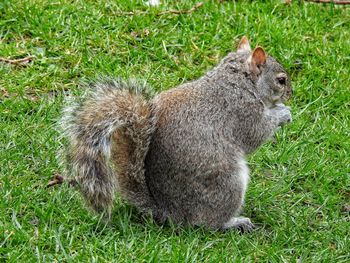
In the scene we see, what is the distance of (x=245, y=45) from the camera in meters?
4.06

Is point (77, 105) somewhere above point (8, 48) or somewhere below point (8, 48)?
above

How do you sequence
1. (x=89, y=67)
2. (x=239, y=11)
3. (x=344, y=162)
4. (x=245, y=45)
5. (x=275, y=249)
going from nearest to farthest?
(x=275, y=249)
(x=245, y=45)
(x=344, y=162)
(x=89, y=67)
(x=239, y=11)

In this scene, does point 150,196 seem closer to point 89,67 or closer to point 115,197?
point 115,197

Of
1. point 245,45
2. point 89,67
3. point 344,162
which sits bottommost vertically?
point 344,162

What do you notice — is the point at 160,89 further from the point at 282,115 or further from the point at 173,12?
the point at 282,115

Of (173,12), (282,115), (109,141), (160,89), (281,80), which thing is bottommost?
(160,89)

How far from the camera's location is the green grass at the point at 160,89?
A: 11.2ft

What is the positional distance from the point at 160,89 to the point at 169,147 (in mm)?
1293

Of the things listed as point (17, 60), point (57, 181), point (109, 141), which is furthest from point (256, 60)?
point (17, 60)

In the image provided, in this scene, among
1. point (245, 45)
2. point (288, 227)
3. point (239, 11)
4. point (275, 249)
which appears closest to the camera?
point (275, 249)

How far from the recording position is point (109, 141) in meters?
3.42

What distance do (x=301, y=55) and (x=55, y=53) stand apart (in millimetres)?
1433

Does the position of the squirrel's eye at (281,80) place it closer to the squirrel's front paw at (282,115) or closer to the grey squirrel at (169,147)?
the squirrel's front paw at (282,115)

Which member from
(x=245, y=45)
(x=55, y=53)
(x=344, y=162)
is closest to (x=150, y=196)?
(x=245, y=45)
